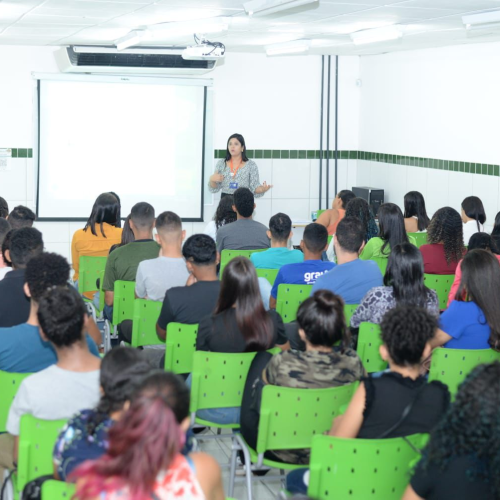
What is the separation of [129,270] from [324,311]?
247 cm

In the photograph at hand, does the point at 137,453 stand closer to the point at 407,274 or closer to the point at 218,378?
the point at 218,378

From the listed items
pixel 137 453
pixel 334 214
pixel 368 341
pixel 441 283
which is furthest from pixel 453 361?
pixel 334 214

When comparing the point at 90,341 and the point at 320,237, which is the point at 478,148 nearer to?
the point at 320,237

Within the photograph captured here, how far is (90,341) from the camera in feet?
10.9

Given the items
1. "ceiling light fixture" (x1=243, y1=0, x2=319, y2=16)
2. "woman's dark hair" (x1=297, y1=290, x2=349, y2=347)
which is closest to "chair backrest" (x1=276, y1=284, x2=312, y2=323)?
"woman's dark hair" (x1=297, y1=290, x2=349, y2=347)

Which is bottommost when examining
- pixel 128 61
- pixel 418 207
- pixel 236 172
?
pixel 418 207

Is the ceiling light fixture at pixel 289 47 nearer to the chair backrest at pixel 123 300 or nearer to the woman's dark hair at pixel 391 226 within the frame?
the woman's dark hair at pixel 391 226

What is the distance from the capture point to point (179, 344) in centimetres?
401

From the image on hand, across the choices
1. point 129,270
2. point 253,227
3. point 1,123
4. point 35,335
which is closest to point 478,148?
point 253,227

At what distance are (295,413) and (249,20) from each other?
15.2ft

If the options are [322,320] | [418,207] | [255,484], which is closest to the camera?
[322,320]

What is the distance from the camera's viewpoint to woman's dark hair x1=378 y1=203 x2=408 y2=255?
6020mm

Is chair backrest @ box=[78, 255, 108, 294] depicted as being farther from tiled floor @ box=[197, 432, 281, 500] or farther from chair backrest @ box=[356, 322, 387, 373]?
chair backrest @ box=[356, 322, 387, 373]

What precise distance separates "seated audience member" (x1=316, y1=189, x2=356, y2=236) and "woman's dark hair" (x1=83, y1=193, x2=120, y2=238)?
6.89 feet
